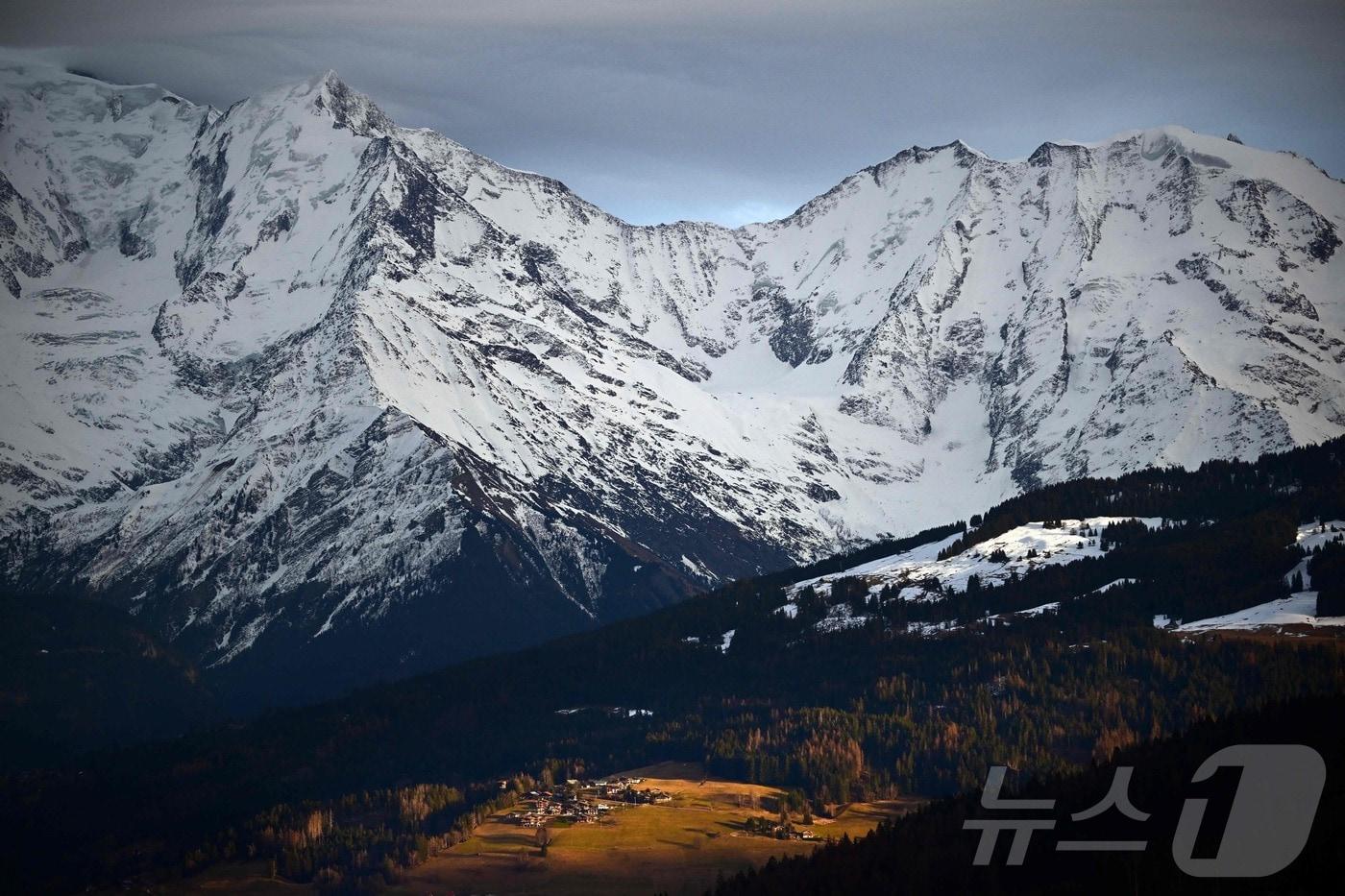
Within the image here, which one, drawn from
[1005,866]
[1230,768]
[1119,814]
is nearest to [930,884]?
[1005,866]

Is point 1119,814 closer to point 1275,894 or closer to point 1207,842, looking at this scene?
point 1207,842

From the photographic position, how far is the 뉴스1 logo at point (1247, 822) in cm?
17438

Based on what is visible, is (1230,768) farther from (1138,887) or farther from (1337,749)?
(1138,887)

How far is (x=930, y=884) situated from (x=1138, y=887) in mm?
25095

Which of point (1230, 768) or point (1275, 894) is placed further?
point (1230, 768)

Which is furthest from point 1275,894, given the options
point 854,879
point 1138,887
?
point 854,879

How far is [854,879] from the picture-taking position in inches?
7810

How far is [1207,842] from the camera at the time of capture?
183125mm

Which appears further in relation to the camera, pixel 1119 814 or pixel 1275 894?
pixel 1119 814

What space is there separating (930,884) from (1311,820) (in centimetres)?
3559

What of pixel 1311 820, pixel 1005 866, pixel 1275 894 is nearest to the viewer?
pixel 1275 894

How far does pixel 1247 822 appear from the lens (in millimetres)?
184375

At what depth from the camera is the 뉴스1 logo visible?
17438 cm

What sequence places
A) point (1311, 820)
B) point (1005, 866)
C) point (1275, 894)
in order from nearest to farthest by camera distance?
point (1275, 894)
point (1311, 820)
point (1005, 866)
